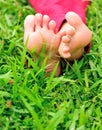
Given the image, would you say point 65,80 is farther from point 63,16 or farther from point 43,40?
point 63,16

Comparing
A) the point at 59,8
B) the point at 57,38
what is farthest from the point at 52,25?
the point at 59,8

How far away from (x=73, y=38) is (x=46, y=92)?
27cm

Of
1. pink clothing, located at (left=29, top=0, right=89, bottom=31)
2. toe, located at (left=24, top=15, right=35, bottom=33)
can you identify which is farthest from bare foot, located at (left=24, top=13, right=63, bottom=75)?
pink clothing, located at (left=29, top=0, right=89, bottom=31)

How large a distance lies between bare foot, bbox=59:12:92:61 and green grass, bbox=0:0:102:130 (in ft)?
0.34

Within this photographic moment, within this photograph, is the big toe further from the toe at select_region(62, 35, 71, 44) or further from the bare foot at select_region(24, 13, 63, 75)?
the toe at select_region(62, 35, 71, 44)

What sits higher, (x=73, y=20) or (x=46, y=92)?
(x=73, y=20)

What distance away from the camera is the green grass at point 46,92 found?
153 centimetres

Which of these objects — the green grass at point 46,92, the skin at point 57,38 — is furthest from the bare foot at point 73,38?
the green grass at point 46,92

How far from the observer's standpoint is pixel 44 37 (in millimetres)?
1729

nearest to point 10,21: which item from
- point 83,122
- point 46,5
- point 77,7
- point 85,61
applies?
point 46,5

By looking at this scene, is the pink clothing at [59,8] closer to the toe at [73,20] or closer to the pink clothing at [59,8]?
the pink clothing at [59,8]

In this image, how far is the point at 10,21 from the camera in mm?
2203

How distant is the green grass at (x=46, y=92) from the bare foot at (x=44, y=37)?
63 mm

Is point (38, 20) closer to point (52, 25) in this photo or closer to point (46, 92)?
point (52, 25)
